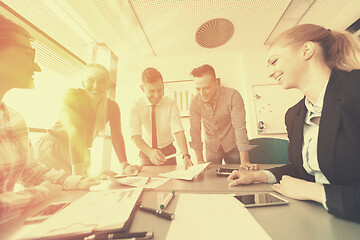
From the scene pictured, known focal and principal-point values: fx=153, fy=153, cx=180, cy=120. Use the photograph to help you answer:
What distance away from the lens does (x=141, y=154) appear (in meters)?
1.58

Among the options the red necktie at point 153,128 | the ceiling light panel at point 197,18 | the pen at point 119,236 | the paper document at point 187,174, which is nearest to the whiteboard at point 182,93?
the ceiling light panel at point 197,18

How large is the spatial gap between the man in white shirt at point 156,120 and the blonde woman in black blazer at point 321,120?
3.20 feet

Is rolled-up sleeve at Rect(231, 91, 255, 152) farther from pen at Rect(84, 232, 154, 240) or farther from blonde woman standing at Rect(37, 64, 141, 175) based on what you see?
pen at Rect(84, 232, 154, 240)

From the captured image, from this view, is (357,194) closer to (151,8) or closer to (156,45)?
(151,8)

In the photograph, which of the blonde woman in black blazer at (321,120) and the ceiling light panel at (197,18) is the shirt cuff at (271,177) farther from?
the ceiling light panel at (197,18)

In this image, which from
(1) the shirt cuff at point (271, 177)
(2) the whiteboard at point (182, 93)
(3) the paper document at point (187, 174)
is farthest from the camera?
(2) the whiteboard at point (182, 93)

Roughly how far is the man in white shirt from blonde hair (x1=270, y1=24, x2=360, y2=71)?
45.0 inches

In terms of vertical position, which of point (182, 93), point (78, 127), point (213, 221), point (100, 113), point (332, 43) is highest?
point (182, 93)

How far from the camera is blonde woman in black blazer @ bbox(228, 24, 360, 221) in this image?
0.50 meters

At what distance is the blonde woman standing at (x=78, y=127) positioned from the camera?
0.91m

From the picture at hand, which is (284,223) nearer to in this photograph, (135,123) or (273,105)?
(135,123)

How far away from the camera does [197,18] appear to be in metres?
1.81

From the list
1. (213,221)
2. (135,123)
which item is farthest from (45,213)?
(135,123)

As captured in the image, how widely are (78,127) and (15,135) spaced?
445 millimetres
